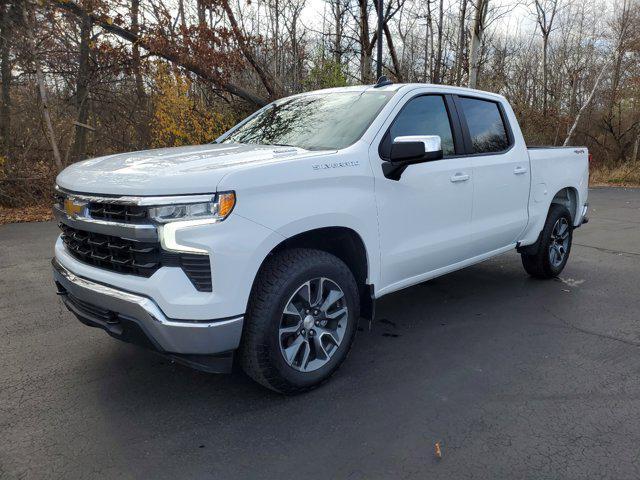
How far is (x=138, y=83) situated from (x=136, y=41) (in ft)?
3.97

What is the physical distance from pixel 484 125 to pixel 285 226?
262 centimetres

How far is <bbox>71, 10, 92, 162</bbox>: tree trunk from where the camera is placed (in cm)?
→ 1272

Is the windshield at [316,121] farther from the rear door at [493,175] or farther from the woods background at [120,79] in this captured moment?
the woods background at [120,79]

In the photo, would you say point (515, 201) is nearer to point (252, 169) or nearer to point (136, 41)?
point (252, 169)

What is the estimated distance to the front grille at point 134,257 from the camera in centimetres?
251

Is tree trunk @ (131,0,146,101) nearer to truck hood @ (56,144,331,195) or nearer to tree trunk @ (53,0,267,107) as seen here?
tree trunk @ (53,0,267,107)

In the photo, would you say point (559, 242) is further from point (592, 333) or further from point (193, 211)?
point (193, 211)

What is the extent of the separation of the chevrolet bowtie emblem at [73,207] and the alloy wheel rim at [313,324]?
1292 mm

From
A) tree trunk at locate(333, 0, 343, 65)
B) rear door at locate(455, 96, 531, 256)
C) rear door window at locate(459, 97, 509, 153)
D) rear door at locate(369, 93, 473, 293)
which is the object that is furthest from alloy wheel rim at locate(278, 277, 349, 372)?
tree trunk at locate(333, 0, 343, 65)

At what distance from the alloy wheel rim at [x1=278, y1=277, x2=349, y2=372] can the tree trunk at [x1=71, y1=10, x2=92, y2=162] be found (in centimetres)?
1162

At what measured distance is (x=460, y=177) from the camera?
12.9 ft

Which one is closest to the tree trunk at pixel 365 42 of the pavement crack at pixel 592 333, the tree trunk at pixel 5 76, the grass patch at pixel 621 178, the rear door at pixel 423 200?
the grass patch at pixel 621 178

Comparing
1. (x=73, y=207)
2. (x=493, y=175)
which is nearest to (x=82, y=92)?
(x=73, y=207)

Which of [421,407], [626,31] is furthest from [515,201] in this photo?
[626,31]
